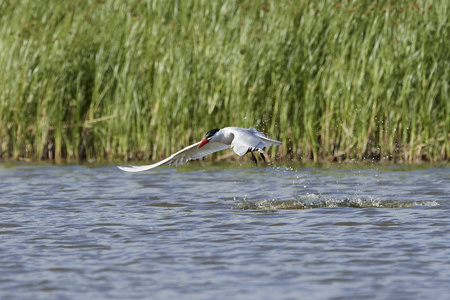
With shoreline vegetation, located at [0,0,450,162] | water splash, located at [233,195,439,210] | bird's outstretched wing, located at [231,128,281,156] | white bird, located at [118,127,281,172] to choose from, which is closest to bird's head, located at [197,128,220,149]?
white bird, located at [118,127,281,172]

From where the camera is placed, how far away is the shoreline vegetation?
11.1m

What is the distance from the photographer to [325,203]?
8.48 metres

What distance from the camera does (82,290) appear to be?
514 cm

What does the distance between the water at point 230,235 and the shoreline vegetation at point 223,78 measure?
0.73m

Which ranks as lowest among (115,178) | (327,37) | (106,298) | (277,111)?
(106,298)

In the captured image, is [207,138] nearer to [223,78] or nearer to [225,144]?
[225,144]

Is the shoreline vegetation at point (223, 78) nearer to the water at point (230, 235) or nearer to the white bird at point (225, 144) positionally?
the water at point (230, 235)

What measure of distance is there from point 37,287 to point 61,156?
24.8 ft

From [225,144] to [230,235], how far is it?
5.38 feet

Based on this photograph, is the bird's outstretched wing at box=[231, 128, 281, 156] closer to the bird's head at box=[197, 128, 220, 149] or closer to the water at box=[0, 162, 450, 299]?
the bird's head at box=[197, 128, 220, 149]

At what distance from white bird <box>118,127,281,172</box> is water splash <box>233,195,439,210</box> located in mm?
683

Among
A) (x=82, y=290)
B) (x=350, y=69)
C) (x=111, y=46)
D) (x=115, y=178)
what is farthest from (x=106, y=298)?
(x=111, y=46)

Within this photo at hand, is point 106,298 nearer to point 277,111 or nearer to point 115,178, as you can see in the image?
point 115,178

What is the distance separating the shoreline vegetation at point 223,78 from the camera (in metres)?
11.1
